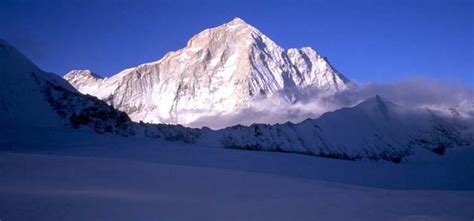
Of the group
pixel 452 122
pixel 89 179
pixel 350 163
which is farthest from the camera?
pixel 452 122

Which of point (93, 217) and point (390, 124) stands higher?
point (390, 124)

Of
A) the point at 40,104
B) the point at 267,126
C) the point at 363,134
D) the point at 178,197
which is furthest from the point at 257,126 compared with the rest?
the point at 178,197

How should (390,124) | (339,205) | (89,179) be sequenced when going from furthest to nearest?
(390,124) → (89,179) → (339,205)

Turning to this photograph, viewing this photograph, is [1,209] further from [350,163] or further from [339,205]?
[350,163]

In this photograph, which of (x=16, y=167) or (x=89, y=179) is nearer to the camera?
(x=89, y=179)

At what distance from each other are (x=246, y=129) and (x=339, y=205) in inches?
4463

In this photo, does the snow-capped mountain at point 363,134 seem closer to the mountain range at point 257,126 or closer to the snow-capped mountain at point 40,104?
the mountain range at point 257,126

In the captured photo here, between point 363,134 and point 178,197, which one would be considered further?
point 363,134

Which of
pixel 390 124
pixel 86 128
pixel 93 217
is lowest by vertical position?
pixel 93 217

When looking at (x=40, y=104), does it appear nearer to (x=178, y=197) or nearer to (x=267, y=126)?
(x=267, y=126)

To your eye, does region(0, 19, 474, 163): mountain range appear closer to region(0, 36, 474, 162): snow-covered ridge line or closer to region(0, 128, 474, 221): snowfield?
region(0, 36, 474, 162): snow-covered ridge line

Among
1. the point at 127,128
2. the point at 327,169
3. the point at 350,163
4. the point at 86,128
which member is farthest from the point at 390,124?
the point at 86,128

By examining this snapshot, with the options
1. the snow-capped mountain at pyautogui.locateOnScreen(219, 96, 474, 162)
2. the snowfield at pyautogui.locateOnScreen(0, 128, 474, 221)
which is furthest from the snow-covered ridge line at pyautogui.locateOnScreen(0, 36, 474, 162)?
the snowfield at pyautogui.locateOnScreen(0, 128, 474, 221)

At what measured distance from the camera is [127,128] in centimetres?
10119
